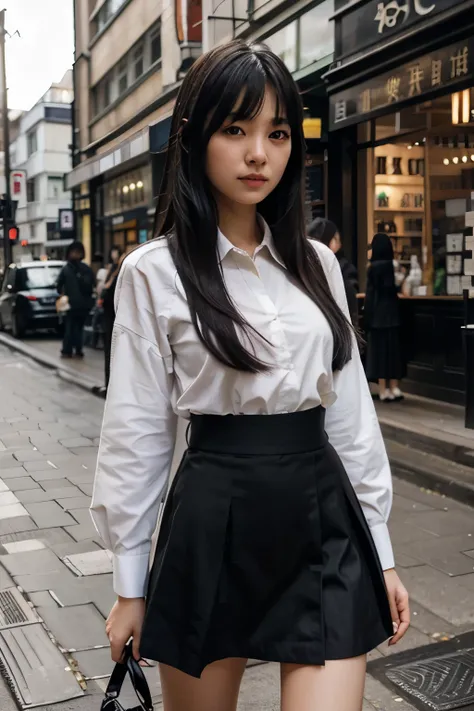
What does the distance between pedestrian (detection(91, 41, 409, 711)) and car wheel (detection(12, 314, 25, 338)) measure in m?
17.2

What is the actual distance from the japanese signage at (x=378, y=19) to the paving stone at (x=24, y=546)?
6031mm

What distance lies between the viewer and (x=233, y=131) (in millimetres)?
1706

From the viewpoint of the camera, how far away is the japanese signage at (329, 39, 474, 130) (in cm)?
779

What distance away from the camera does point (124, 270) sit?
1.73 meters

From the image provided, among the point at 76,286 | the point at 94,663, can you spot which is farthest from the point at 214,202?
the point at 76,286

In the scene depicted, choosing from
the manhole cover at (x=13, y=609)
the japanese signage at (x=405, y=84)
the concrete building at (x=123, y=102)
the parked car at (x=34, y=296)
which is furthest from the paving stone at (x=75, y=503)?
the parked car at (x=34, y=296)

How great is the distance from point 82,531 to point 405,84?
19.6ft

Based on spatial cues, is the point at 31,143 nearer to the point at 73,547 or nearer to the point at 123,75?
the point at 123,75

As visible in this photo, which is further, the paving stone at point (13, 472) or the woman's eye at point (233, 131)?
the paving stone at point (13, 472)

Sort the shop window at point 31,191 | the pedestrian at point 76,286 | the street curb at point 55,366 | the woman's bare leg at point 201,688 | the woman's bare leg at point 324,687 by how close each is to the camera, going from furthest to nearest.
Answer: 1. the shop window at point 31,191
2. the pedestrian at point 76,286
3. the street curb at point 55,366
4. the woman's bare leg at point 201,688
5. the woman's bare leg at point 324,687

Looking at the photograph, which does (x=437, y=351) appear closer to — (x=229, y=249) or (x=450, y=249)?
(x=450, y=249)

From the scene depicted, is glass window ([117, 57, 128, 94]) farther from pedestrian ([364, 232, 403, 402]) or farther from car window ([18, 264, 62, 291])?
pedestrian ([364, 232, 403, 402])

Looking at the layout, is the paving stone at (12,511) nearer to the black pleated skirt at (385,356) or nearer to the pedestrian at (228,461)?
the pedestrian at (228,461)

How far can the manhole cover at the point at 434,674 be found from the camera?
2.98 meters
